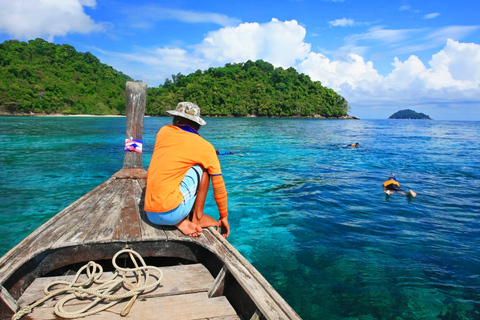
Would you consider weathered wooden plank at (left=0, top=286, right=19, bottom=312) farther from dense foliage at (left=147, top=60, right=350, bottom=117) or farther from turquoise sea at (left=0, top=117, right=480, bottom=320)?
dense foliage at (left=147, top=60, right=350, bottom=117)

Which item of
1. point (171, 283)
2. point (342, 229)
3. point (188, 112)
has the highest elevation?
point (188, 112)

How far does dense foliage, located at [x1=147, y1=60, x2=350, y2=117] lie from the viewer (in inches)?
4626

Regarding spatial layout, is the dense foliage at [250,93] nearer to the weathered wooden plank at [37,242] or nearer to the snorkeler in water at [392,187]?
the snorkeler in water at [392,187]

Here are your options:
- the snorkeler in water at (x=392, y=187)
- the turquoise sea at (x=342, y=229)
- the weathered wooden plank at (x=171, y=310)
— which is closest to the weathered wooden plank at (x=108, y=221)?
the weathered wooden plank at (x=171, y=310)

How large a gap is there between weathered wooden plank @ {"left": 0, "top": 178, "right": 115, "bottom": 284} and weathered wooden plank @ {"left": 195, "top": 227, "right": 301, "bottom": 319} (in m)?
1.42

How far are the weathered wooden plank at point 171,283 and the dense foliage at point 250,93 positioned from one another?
346 ft

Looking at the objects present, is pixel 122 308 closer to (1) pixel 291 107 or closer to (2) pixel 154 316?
(2) pixel 154 316

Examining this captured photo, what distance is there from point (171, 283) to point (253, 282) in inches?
30.0

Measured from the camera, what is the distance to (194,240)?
3.07m

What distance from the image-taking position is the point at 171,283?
8.80ft

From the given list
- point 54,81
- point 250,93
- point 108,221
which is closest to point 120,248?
point 108,221

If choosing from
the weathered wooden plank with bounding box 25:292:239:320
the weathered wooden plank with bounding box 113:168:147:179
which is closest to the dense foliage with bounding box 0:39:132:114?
the weathered wooden plank with bounding box 113:168:147:179

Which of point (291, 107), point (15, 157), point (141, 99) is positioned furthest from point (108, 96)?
point (141, 99)

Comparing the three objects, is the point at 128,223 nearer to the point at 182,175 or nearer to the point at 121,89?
the point at 182,175
